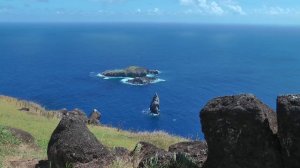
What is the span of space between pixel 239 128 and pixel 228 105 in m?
0.66

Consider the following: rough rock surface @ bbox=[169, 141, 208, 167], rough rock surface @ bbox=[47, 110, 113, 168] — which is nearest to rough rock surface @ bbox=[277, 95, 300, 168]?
rough rock surface @ bbox=[169, 141, 208, 167]

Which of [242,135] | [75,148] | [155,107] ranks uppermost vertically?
Answer: [242,135]

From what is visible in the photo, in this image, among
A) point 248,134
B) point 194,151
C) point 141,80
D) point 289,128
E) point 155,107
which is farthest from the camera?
point 141,80

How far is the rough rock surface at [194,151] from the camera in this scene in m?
13.6

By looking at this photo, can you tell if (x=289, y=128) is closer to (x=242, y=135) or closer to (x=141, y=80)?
(x=242, y=135)

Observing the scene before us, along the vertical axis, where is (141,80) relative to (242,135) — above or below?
below

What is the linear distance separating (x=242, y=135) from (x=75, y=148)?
6.78 m

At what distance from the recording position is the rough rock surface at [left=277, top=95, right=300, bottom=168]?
1091 centimetres

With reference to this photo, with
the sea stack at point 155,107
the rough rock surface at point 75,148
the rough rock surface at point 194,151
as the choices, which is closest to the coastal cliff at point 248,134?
the rough rock surface at point 194,151

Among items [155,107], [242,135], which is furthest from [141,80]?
[242,135]

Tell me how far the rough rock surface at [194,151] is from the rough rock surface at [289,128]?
2.62 m

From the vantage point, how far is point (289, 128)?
11.0m

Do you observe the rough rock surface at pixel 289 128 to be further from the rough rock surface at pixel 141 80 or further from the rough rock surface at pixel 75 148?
the rough rock surface at pixel 141 80

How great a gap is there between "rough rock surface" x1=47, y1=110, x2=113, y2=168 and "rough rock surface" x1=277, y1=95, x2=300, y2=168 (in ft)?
17.8
